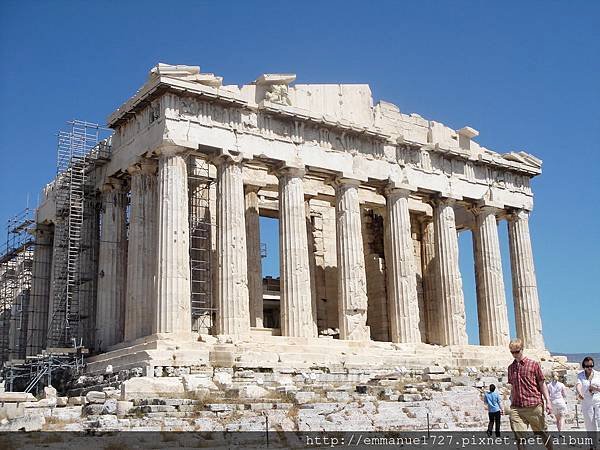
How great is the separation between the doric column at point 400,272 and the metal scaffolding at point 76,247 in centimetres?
1164

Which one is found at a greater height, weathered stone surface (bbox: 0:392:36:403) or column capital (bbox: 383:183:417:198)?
column capital (bbox: 383:183:417:198)

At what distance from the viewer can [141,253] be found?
27.7m

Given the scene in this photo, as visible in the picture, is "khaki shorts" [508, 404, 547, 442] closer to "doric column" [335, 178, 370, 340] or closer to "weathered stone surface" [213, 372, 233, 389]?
"weathered stone surface" [213, 372, 233, 389]

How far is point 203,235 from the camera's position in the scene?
30.7 meters

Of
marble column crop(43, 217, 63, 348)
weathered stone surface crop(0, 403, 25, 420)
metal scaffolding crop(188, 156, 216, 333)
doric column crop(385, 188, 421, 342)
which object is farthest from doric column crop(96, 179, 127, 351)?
doric column crop(385, 188, 421, 342)

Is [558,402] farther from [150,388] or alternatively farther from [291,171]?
[291,171]

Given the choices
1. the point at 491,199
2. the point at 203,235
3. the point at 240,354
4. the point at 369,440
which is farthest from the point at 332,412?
the point at 491,199

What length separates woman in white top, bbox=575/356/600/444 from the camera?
35.9ft

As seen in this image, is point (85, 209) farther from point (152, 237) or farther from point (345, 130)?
point (345, 130)

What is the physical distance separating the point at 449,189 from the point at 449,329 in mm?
6029

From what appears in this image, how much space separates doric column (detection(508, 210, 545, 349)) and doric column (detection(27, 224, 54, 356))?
68.4ft

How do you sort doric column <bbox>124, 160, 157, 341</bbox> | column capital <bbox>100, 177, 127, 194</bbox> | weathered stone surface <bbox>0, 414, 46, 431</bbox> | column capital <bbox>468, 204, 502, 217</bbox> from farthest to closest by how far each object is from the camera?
1. column capital <bbox>468, 204, 502, 217</bbox>
2. column capital <bbox>100, 177, 127, 194</bbox>
3. doric column <bbox>124, 160, 157, 341</bbox>
4. weathered stone surface <bbox>0, 414, 46, 431</bbox>

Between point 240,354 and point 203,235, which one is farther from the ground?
point 203,235

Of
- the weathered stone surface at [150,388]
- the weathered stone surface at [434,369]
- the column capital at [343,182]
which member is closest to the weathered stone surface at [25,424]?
the weathered stone surface at [150,388]
